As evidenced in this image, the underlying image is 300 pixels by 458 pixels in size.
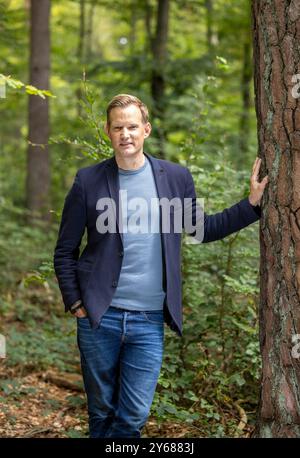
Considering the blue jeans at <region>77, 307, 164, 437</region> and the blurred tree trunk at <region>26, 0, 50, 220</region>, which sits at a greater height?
the blurred tree trunk at <region>26, 0, 50, 220</region>

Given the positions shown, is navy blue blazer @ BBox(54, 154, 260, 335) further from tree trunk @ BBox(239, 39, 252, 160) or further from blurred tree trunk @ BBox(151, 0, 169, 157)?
tree trunk @ BBox(239, 39, 252, 160)

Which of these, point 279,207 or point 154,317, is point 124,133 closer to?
point 279,207

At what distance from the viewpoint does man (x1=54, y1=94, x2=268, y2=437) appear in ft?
12.1

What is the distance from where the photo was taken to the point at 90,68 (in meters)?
12.8

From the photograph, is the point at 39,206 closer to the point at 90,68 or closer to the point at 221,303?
the point at 90,68

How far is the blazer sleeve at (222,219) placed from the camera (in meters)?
3.86

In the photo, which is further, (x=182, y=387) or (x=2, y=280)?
(x=2, y=280)

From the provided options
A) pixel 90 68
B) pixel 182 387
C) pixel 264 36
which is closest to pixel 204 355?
pixel 182 387

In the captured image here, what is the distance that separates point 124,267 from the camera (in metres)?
3.69

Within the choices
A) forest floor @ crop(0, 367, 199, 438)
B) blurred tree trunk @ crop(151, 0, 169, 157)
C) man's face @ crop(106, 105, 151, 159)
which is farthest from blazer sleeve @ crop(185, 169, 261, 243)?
blurred tree trunk @ crop(151, 0, 169, 157)

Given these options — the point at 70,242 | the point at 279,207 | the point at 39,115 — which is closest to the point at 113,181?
the point at 70,242

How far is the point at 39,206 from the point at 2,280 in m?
3.91

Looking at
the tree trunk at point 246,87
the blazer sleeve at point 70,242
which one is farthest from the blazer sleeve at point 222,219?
the tree trunk at point 246,87

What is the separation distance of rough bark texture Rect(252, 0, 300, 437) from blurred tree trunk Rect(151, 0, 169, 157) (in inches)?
325
